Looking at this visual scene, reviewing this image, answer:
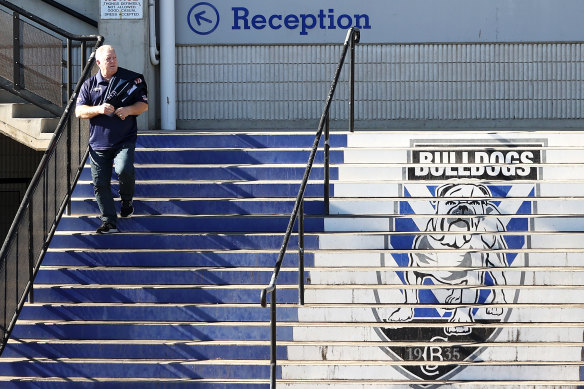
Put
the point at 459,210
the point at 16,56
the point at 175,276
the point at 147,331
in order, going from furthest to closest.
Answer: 1. the point at 16,56
2. the point at 459,210
3. the point at 175,276
4. the point at 147,331

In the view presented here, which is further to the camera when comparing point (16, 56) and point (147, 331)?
point (16, 56)

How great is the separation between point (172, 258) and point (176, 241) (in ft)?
0.75

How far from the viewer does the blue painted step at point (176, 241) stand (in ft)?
31.5

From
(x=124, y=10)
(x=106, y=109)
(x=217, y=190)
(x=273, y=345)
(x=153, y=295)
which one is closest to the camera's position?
(x=273, y=345)

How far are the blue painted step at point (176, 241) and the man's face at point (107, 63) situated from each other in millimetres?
1449

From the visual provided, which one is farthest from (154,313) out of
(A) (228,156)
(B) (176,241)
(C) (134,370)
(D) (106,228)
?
(A) (228,156)

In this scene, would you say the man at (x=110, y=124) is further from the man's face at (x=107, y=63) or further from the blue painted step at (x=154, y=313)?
the blue painted step at (x=154, y=313)

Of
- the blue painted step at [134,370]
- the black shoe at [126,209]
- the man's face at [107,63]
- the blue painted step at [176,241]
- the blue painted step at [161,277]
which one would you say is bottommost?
the blue painted step at [134,370]

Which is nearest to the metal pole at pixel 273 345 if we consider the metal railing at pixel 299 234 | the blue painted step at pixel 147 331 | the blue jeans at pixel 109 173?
the metal railing at pixel 299 234

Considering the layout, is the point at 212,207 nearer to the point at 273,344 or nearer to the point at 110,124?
the point at 110,124

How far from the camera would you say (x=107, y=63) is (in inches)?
383

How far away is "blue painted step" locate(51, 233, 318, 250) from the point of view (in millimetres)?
9594

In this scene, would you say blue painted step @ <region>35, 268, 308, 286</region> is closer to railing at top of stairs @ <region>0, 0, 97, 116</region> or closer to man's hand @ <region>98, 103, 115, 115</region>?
man's hand @ <region>98, 103, 115, 115</region>

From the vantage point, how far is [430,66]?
1341 cm
